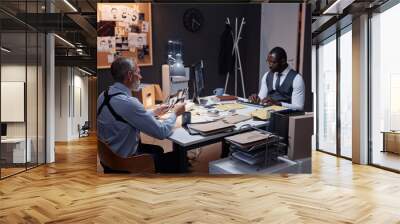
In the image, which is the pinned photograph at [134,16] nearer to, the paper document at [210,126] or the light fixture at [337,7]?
the paper document at [210,126]

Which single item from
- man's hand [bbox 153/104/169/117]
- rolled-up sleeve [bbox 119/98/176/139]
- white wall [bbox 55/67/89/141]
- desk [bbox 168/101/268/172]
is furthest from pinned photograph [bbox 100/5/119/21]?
white wall [bbox 55/67/89/141]

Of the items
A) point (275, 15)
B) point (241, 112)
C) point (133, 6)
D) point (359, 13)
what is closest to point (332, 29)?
point (359, 13)

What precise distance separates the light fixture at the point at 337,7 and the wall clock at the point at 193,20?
2116mm

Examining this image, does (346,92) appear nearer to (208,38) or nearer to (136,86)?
(208,38)

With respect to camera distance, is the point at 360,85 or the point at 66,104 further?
the point at 66,104

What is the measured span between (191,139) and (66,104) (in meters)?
10.2

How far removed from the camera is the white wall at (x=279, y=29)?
575 cm

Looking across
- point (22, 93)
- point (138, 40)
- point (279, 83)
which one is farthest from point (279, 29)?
point (22, 93)

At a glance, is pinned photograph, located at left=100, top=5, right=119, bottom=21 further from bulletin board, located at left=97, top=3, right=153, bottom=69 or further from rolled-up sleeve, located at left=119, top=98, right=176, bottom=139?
rolled-up sleeve, located at left=119, top=98, right=176, bottom=139

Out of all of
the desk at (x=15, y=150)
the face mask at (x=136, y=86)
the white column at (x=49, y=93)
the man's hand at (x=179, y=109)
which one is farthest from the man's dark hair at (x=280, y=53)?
the desk at (x=15, y=150)

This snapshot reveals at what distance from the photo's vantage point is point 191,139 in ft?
17.7

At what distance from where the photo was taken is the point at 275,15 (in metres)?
5.78

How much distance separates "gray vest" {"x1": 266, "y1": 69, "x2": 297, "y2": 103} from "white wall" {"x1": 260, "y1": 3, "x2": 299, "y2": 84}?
12cm

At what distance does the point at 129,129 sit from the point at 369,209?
3201 mm
